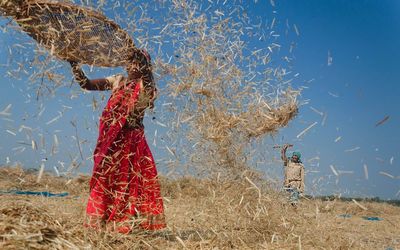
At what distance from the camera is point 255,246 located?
12.7 feet

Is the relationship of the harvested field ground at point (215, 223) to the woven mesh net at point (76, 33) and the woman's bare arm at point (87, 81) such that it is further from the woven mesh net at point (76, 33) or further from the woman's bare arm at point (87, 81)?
the woven mesh net at point (76, 33)

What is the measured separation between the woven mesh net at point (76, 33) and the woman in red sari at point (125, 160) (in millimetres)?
132

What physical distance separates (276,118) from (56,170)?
2.17m

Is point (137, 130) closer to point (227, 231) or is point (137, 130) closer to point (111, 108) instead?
point (111, 108)

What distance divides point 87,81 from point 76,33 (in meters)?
0.44

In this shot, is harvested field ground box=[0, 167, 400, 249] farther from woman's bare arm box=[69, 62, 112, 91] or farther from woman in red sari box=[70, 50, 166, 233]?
woman's bare arm box=[69, 62, 112, 91]

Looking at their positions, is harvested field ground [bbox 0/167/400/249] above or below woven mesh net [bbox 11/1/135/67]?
below

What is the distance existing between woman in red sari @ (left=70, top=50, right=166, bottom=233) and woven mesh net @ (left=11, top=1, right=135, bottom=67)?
0.13 meters

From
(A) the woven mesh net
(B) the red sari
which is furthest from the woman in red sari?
(A) the woven mesh net

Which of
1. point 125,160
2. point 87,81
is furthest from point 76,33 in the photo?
point 125,160

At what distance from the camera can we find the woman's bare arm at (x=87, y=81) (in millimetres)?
3809

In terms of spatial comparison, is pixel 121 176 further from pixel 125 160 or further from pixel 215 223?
pixel 215 223

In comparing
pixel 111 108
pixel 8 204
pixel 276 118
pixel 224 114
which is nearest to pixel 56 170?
pixel 8 204

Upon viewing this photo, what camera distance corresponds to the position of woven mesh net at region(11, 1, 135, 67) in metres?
3.49
